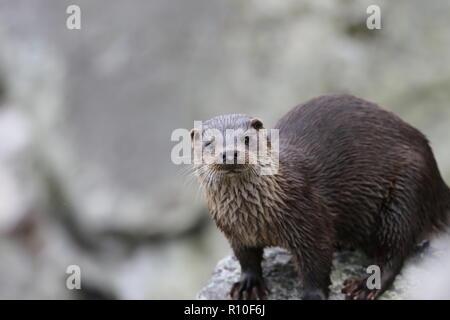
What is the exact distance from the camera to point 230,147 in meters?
2.74

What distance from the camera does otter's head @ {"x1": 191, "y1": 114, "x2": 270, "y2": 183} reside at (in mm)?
2732

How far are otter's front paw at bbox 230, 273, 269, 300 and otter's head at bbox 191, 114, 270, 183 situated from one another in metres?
0.55

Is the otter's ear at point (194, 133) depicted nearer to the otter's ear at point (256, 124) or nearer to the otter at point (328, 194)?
the otter at point (328, 194)

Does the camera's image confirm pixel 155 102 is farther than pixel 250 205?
Yes

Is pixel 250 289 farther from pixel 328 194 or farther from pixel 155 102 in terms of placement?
Result: pixel 155 102

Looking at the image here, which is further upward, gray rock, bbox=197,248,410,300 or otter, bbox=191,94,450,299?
otter, bbox=191,94,450,299

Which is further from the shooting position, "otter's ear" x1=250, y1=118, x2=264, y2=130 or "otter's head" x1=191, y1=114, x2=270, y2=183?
"otter's ear" x1=250, y1=118, x2=264, y2=130

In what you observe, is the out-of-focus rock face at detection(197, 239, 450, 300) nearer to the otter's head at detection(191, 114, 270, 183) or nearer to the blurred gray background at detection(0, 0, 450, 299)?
the otter's head at detection(191, 114, 270, 183)

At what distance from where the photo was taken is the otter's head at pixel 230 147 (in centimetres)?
273

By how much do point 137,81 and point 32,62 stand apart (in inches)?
43.9

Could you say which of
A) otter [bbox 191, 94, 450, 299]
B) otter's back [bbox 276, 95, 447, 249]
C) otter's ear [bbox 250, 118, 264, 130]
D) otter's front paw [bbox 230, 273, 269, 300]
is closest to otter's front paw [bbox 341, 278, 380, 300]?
otter [bbox 191, 94, 450, 299]

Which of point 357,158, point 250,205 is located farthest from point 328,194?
point 250,205

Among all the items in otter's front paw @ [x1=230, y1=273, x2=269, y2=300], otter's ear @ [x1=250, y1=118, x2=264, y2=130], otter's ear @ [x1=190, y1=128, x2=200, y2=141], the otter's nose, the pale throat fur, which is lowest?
otter's front paw @ [x1=230, y1=273, x2=269, y2=300]

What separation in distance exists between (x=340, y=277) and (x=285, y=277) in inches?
9.3
